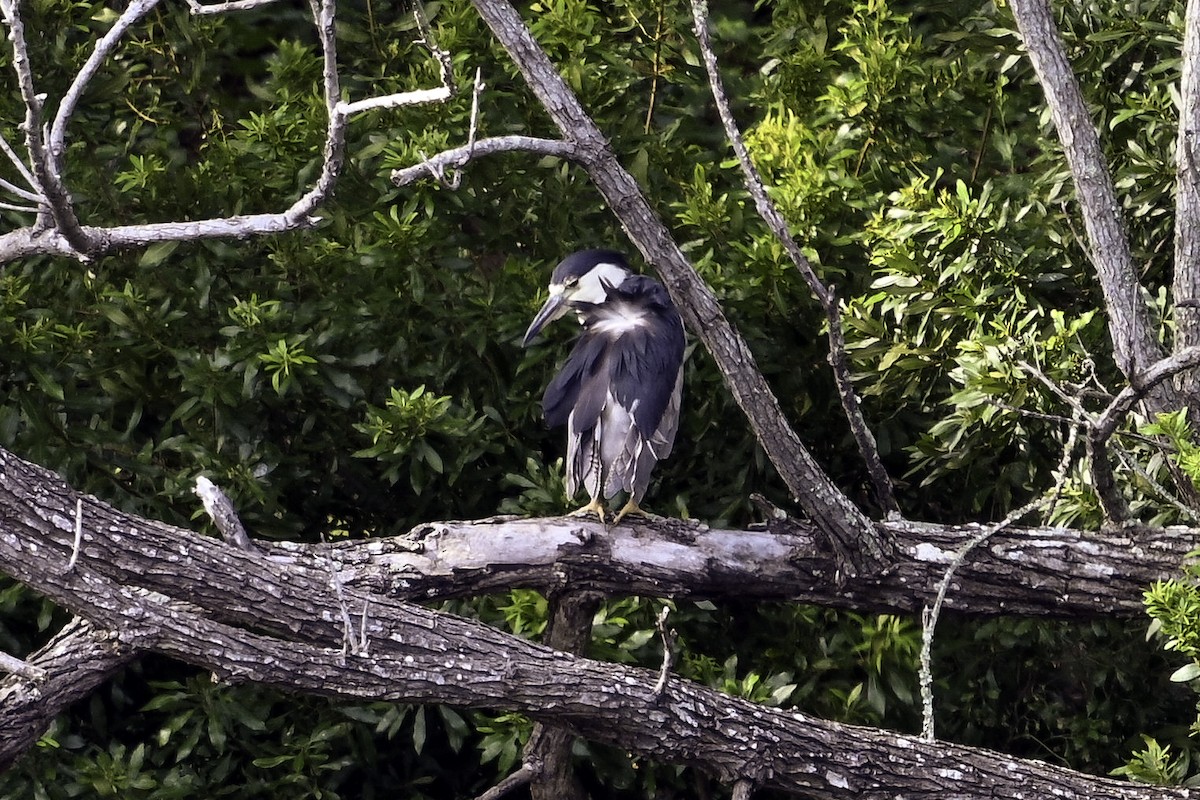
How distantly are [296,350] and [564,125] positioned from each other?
1.00 meters

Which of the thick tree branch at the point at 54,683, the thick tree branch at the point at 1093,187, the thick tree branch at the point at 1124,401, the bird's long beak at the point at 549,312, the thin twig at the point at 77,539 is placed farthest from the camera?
the bird's long beak at the point at 549,312

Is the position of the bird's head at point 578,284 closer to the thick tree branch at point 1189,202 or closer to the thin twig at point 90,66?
the thick tree branch at point 1189,202

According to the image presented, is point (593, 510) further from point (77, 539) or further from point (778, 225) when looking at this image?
→ point (77, 539)

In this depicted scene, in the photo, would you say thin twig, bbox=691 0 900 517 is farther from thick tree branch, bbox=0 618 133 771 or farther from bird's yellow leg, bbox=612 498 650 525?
thick tree branch, bbox=0 618 133 771

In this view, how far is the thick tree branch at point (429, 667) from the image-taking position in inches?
91.0

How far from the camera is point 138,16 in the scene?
7.09 feet

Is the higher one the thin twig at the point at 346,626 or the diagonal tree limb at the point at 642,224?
the diagonal tree limb at the point at 642,224

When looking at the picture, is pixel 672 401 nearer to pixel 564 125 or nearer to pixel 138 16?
pixel 564 125

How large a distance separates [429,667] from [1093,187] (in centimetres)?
159

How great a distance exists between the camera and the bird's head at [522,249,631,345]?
3377mm

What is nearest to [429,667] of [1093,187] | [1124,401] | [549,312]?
[549,312]

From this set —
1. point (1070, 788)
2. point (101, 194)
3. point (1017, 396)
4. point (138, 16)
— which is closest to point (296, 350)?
point (101, 194)

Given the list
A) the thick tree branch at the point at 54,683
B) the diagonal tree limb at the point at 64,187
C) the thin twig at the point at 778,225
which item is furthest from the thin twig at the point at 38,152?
the thin twig at the point at 778,225

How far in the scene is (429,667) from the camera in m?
2.46
